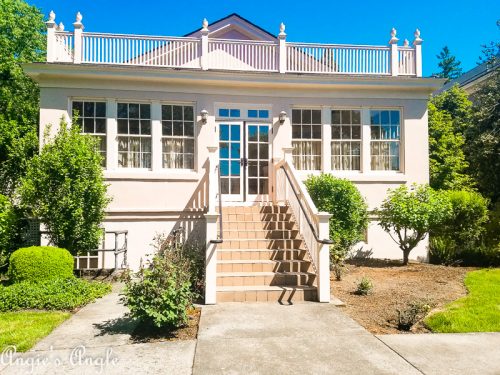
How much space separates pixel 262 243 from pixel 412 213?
3.92 m

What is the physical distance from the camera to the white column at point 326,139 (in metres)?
11.1

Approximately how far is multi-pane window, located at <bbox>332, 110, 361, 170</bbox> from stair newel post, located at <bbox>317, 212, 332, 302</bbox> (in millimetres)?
4625

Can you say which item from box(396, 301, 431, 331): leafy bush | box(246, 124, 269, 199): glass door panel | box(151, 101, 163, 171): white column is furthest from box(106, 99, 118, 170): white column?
box(396, 301, 431, 331): leafy bush

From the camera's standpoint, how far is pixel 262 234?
8508mm

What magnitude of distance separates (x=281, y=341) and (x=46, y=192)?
20.0 feet

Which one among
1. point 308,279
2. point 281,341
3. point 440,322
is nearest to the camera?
point 281,341

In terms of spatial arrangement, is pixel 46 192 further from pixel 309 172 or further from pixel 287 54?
pixel 287 54

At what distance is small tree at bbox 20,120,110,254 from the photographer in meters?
8.32

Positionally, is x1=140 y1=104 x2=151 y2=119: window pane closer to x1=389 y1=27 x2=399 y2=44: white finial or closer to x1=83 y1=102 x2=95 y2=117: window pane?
x1=83 y1=102 x2=95 y2=117: window pane

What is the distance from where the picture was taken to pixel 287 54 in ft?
38.1

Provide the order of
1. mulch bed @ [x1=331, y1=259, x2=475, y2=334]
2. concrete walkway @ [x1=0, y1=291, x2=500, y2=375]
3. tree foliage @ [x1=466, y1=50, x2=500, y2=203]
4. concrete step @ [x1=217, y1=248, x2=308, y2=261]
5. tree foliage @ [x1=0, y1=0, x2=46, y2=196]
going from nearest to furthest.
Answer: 1. concrete walkway @ [x1=0, y1=291, x2=500, y2=375]
2. mulch bed @ [x1=331, y1=259, x2=475, y2=334]
3. concrete step @ [x1=217, y1=248, x2=308, y2=261]
4. tree foliage @ [x1=466, y1=50, x2=500, y2=203]
5. tree foliage @ [x1=0, y1=0, x2=46, y2=196]

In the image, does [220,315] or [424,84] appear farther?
[424,84]

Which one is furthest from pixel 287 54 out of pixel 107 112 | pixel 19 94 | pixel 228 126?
pixel 19 94

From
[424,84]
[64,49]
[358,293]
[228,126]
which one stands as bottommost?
[358,293]
